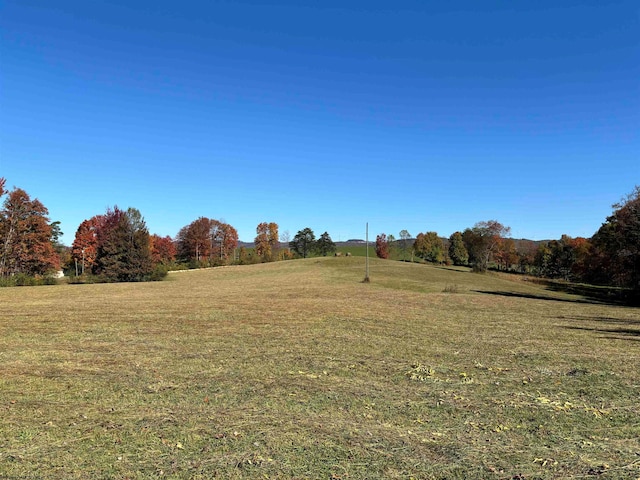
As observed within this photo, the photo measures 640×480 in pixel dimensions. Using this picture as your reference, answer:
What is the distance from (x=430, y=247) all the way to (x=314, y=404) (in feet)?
350

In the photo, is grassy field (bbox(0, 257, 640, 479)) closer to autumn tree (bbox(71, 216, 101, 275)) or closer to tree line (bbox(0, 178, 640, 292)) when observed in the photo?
tree line (bbox(0, 178, 640, 292))

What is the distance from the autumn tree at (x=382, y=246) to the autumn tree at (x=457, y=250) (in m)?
17.7

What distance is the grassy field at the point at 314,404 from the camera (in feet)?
12.0

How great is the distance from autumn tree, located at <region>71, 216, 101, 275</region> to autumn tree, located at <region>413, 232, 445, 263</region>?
79543 millimetres

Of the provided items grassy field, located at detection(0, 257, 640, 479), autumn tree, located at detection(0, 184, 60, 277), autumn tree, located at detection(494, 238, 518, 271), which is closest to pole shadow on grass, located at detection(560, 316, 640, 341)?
grassy field, located at detection(0, 257, 640, 479)

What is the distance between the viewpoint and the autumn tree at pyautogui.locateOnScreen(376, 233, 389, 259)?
110750 millimetres

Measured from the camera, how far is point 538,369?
7281 mm

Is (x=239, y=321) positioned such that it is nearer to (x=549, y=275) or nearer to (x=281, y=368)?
(x=281, y=368)

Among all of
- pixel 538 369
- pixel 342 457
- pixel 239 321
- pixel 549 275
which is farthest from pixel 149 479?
pixel 549 275

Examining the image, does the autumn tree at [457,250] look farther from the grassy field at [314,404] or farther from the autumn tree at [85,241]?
the grassy field at [314,404]

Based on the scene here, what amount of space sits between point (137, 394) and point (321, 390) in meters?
2.70

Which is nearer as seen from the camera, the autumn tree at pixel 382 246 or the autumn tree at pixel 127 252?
the autumn tree at pixel 127 252

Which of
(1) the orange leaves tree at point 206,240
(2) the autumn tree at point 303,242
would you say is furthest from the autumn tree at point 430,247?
(1) the orange leaves tree at point 206,240

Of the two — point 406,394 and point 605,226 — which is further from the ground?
point 605,226
